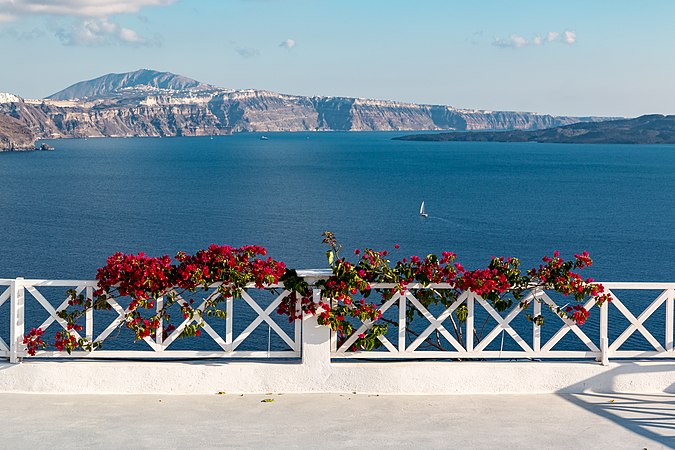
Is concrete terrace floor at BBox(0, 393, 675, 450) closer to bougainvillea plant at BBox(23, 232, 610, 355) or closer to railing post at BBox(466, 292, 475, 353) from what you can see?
railing post at BBox(466, 292, 475, 353)

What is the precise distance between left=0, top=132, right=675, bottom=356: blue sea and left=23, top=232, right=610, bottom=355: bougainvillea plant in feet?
70.2

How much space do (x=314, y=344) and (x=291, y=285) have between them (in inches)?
24.1

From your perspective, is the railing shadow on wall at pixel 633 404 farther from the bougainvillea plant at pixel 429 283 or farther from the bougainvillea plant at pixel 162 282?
the bougainvillea plant at pixel 162 282

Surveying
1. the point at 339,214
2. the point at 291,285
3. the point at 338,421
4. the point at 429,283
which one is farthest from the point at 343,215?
the point at 338,421

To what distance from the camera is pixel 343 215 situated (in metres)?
76.2

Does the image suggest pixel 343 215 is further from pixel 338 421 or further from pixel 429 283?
pixel 338 421

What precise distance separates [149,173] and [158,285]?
4996 inches

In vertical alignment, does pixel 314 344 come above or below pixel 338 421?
above

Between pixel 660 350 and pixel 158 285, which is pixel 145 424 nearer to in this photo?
pixel 158 285

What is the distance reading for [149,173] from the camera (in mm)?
→ 132375

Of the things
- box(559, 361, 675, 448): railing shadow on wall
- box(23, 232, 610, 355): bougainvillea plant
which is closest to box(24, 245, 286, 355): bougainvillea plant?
box(23, 232, 610, 355): bougainvillea plant

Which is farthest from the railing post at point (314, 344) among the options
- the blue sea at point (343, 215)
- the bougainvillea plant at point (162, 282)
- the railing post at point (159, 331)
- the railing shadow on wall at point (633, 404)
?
the blue sea at point (343, 215)

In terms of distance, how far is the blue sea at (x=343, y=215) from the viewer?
53.5 meters

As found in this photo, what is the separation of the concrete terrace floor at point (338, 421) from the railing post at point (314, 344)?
302mm
